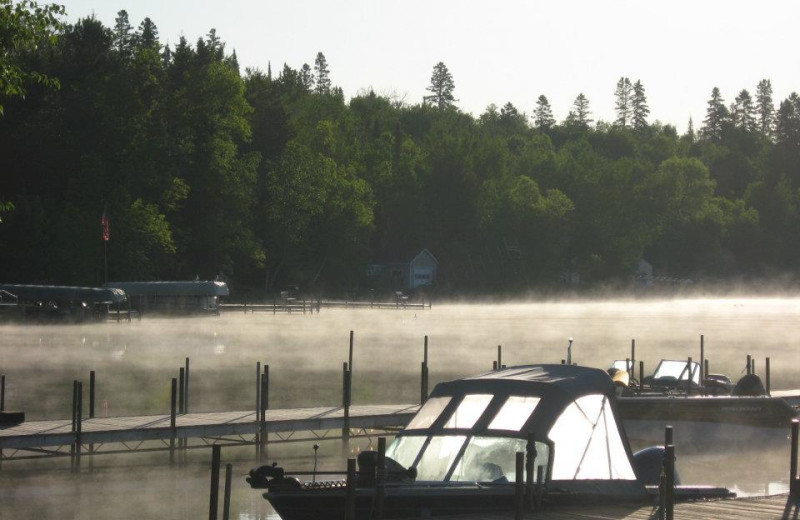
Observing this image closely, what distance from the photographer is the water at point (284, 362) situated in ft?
99.3

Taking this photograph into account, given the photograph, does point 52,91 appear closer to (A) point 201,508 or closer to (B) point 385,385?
(B) point 385,385

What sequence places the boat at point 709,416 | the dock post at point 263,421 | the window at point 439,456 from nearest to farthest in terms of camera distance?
the window at point 439,456
the dock post at point 263,421
the boat at point 709,416

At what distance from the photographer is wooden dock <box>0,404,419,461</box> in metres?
31.2

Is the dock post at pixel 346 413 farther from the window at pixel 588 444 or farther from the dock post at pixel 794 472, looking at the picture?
the dock post at pixel 794 472

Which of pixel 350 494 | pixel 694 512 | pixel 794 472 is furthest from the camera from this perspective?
pixel 794 472

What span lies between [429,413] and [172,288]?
265 ft

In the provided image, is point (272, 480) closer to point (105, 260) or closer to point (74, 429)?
point (74, 429)

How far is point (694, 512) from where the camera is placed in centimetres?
1903

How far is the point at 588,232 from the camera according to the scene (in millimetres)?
161375

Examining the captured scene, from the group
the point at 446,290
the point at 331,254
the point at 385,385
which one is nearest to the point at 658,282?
the point at 446,290

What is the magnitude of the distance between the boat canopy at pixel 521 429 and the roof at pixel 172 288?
75.8 metres

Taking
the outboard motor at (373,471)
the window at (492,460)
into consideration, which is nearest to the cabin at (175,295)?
the window at (492,460)

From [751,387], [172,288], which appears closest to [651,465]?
[751,387]

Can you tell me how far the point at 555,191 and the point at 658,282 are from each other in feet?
90.7
